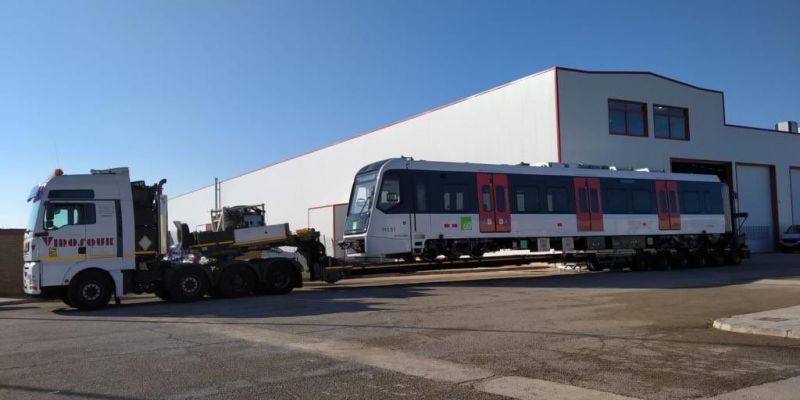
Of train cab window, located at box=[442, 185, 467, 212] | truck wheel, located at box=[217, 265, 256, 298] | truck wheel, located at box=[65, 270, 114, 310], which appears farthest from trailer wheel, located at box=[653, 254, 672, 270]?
truck wheel, located at box=[65, 270, 114, 310]

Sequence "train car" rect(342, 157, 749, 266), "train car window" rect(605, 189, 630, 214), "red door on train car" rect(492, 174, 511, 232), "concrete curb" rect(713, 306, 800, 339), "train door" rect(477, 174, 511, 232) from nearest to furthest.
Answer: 1. "concrete curb" rect(713, 306, 800, 339)
2. "train car" rect(342, 157, 749, 266)
3. "train door" rect(477, 174, 511, 232)
4. "red door on train car" rect(492, 174, 511, 232)
5. "train car window" rect(605, 189, 630, 214)

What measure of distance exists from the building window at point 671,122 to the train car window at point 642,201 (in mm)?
9800

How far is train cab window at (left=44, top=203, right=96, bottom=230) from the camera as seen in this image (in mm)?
15188

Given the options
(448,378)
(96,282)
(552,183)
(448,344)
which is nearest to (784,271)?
(552,183)

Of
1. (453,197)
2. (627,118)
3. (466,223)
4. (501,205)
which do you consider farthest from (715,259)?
(453,197)

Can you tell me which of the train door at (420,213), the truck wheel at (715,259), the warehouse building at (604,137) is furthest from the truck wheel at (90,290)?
the truck wheel at (715,259)

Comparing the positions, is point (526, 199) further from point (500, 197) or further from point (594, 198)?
point (594, 198)

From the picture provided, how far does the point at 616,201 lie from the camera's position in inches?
974

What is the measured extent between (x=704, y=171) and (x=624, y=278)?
70.4 feet

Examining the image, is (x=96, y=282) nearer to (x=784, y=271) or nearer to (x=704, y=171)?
(x=784, y=271)

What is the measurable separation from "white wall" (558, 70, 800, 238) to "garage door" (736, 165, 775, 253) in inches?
22.7

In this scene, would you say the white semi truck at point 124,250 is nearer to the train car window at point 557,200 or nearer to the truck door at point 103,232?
the truck door at point 103,232

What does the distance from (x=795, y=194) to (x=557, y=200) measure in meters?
28.1

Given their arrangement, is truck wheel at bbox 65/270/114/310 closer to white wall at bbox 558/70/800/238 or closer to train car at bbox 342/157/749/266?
train car at bbox 342/157/749/266
